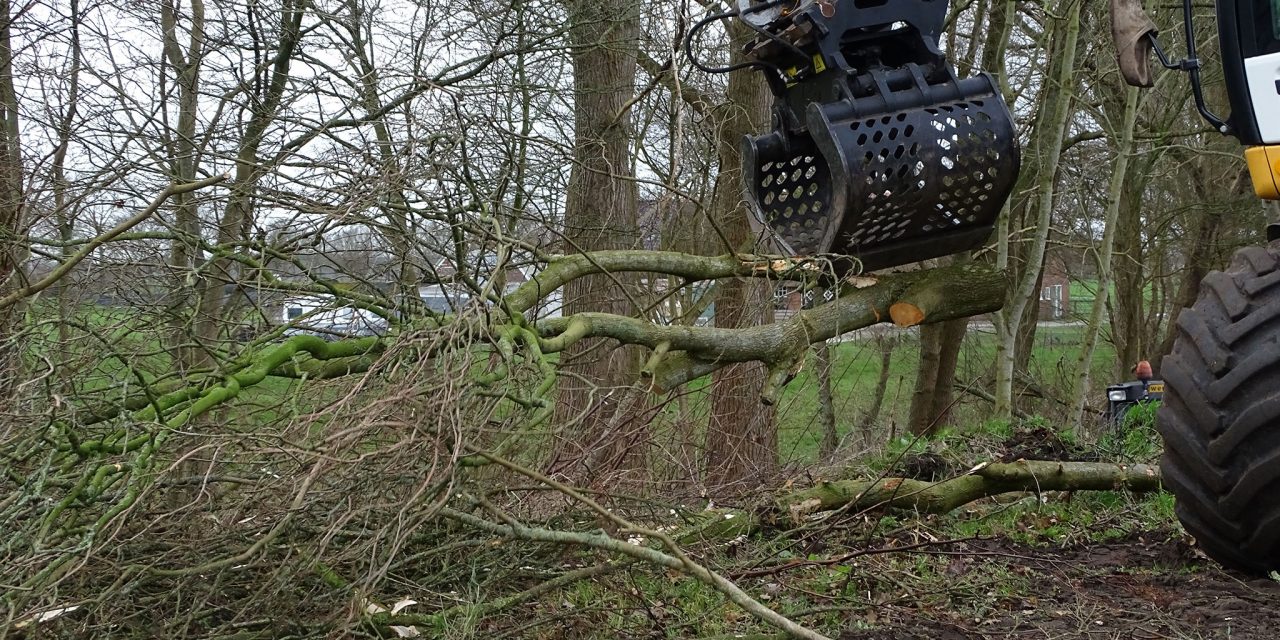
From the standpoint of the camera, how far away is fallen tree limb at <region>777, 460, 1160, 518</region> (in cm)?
525

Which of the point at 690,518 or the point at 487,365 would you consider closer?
the point at 487,365

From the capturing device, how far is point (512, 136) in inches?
209

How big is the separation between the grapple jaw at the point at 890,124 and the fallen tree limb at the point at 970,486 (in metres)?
1.13

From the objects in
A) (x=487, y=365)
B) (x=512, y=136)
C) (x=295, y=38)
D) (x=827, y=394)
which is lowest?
(x=827, y=394)

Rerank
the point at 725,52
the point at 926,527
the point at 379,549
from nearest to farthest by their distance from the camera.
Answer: the point at 379,549 < the point at 926,527 < the point at 725,52

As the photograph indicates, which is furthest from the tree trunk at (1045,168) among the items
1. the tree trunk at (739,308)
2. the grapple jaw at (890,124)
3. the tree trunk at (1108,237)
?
the grapple jaw at (890,124)

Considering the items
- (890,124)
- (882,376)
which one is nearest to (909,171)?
(890,124)

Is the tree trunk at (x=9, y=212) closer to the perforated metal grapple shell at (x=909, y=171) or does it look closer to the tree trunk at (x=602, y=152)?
the perforated metal grapple shell at (x=909, y=171)

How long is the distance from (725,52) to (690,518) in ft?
22.8

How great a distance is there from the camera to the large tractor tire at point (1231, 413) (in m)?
3.62

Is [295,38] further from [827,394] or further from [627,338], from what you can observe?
[827,394]

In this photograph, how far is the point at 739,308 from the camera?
28.7 feet

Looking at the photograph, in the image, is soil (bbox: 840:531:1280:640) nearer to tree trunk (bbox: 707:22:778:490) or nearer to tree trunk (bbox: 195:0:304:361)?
tree trunk (bbox: 707:22:778:490)

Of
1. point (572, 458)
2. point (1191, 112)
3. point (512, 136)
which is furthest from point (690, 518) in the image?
point (1191, 112)
